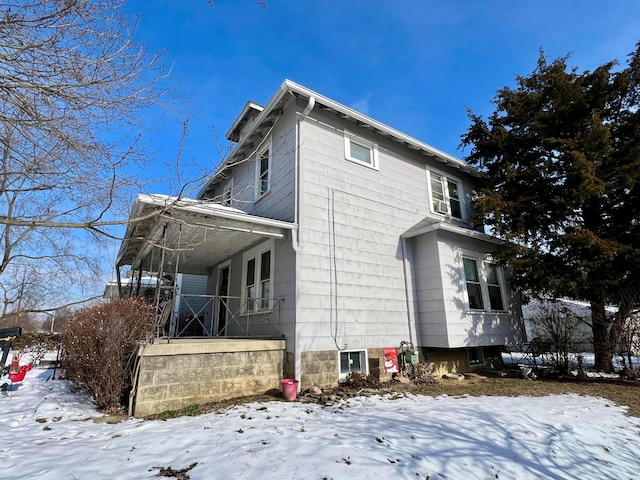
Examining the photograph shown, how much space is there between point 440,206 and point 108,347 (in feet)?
31.5

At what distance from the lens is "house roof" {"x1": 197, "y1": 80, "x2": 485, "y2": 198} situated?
791 cm

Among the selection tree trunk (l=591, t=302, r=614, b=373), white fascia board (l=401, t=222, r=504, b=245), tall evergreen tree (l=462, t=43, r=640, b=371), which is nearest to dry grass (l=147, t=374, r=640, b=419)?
tree trunk (l=591, t=302, r=614, b=373)

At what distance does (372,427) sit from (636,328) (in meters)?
8.38

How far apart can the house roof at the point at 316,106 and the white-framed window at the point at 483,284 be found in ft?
11.4

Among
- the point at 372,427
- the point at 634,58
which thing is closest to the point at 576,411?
the point at 372,427

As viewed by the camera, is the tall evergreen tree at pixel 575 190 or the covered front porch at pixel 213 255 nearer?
the covered front porch at pixel 213 255

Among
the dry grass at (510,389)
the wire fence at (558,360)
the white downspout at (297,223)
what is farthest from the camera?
the wire fence at (558,360)

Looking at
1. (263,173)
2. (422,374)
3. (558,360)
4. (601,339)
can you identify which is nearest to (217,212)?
(263,173)

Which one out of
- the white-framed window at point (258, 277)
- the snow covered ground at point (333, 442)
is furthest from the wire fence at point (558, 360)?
the white-framed window at point (258, 277)

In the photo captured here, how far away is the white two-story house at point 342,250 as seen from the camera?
7.11 meters

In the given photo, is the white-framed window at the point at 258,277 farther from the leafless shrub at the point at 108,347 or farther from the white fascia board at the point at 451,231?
the white fascia board at the point at 451,231

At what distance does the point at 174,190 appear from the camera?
436 cm

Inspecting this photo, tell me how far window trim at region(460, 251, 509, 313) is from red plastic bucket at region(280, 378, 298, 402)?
5120mm

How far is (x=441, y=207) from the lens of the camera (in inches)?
421
